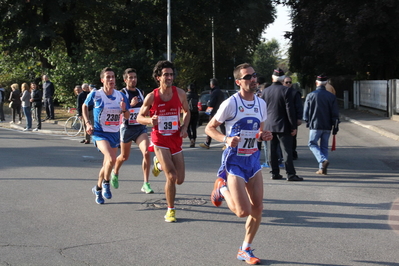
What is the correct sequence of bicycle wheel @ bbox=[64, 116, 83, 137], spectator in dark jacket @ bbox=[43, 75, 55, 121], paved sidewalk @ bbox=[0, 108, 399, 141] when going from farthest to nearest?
spectator in dark jacket @ bbox=[43, 75, 55, 121], bicycle wheel @ bbox=[64, 116, 83, 137], paved sidewalk @ bbox=[0, 108, 399, 141]

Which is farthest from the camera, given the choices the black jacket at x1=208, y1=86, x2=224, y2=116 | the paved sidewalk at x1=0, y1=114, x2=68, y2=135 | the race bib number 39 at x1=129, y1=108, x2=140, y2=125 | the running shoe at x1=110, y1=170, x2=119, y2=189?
the paved sidewalk at x1=0, y1=114, x2=68, y2=135

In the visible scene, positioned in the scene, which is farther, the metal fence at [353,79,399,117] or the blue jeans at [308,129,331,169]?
the metal fence at [353,79,399,117]

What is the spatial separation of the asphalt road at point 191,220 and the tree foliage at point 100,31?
14.9 m

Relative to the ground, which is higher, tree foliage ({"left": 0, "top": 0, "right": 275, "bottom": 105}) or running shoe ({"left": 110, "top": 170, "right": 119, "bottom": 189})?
tree foliage ({"left": 0, "top": 0, "right": 275, "bottom": 105})

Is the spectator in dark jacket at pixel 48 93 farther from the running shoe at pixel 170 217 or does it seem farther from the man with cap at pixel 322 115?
the running shoe at pixel 170 217

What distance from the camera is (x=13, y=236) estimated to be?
5.72m

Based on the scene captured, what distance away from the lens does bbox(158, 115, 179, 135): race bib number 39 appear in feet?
21.1

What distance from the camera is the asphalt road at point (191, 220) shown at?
16.6 ft

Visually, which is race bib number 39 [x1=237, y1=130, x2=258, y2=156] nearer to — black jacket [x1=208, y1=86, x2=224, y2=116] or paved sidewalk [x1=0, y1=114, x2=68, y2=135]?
black jacket [x1=208, y1=86, x2=224, y2=116]

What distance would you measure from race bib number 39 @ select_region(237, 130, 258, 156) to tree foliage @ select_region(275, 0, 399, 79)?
23.1 metres

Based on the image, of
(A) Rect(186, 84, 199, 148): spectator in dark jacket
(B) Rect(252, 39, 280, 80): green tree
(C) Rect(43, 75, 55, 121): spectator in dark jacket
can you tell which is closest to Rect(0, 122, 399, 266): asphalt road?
(A) Rect(186, 84, 199, 148): spectator in dark jacket

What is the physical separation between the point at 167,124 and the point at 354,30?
22819 millimetres

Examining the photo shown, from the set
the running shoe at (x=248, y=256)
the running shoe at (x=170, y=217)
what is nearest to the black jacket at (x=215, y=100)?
the running shoe at (x=170, y=217)

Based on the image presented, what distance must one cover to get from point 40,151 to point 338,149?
25.5 ft
